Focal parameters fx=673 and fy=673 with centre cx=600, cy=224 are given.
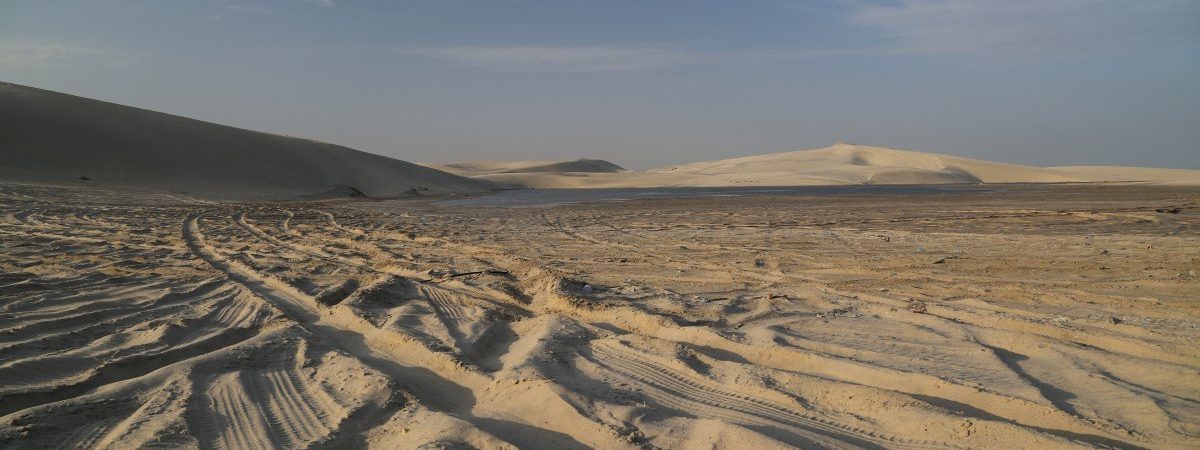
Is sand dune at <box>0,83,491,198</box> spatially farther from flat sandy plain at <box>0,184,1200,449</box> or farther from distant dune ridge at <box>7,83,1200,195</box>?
flat sandy plain at <box>0,184,1200,449</box>

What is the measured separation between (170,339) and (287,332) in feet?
2.24

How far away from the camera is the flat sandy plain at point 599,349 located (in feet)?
9.39

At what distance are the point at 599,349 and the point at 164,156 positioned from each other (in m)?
40.6

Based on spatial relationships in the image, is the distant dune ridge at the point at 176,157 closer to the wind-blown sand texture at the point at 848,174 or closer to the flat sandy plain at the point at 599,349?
the wind-blown sand texture at the point at 848,174

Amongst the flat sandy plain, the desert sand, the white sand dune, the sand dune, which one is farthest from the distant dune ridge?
the white sand dune

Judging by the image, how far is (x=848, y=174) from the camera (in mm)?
76188

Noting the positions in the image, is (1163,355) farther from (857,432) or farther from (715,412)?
(715,412)

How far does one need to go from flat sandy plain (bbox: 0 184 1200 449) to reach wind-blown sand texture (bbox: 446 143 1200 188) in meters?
56.4

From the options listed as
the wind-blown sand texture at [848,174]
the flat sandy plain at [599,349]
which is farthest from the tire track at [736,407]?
the wind-blown sand texture at [848,174]

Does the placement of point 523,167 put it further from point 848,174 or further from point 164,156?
point 164,156

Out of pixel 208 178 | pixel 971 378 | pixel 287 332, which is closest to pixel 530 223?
pixel 287 332

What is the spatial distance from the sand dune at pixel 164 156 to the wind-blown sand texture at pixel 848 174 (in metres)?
26.3

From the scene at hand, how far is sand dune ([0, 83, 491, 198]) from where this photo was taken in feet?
103

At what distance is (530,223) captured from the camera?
15641 millimetres
